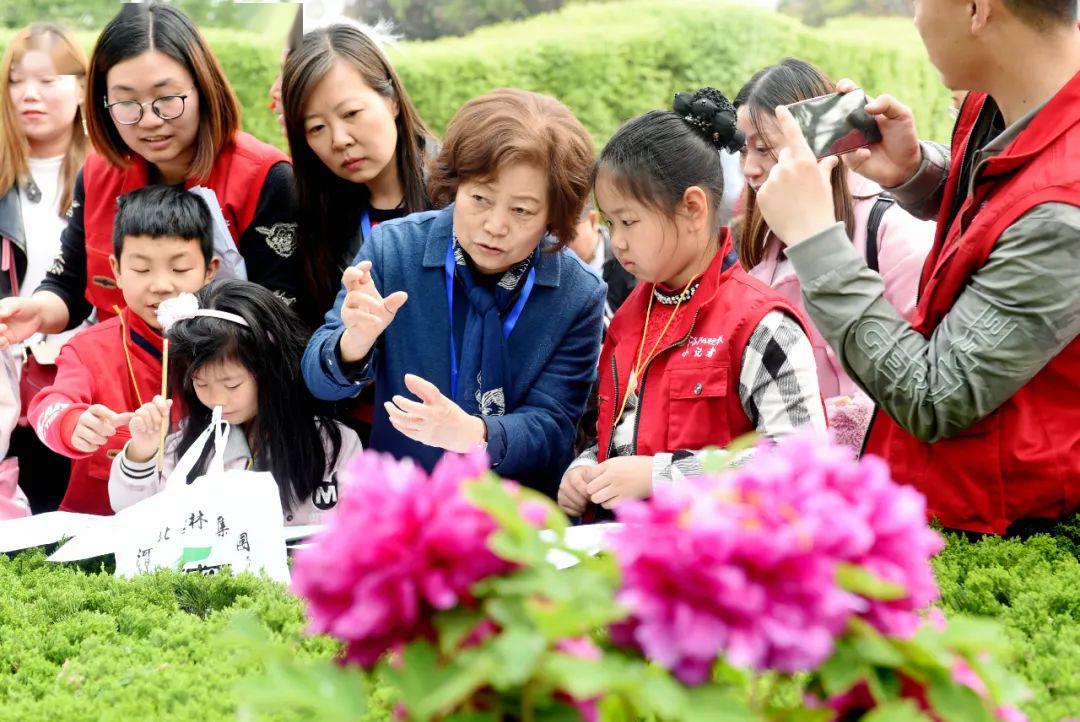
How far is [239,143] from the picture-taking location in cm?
384

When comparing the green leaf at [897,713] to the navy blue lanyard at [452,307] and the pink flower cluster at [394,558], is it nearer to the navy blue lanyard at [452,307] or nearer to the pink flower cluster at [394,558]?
the pink flower cluster at [394,558]

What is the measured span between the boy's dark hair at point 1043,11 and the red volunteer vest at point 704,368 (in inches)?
36.1

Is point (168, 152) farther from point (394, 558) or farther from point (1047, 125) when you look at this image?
point (394, 558)

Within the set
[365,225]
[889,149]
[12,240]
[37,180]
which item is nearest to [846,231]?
[889,149]

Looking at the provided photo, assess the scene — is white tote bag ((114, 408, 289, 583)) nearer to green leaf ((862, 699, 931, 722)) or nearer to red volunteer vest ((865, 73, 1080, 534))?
red volunteer vest ((865, 73, 1080, 534))

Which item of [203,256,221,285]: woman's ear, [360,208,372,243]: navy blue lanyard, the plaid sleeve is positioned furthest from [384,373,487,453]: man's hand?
[203,256,221,285]: woman's ear

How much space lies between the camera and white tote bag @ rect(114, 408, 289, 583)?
2.87 m

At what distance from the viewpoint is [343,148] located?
3.54 metres

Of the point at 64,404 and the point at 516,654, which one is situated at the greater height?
the point at 516,654

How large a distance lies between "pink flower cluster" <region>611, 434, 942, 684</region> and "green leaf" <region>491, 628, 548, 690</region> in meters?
0.10

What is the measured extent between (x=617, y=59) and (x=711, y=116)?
30.4 ft

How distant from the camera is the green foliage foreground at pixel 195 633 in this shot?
1.96 meters

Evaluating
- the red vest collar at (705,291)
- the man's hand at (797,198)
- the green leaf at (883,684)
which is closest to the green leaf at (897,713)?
the green leaf at (883,684)

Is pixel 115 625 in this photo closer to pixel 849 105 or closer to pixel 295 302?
pixel 295 302
